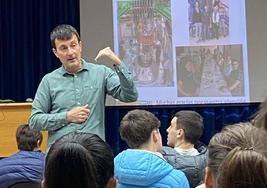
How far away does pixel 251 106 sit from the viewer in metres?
5.27

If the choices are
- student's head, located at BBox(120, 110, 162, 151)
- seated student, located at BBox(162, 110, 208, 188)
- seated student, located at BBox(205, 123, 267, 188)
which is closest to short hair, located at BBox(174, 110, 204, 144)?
seated student, located at BBox(162, 110, 208, 188)

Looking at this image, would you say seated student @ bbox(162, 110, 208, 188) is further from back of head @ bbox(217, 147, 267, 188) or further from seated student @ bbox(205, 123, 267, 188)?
back of head @ bbox(217, 147, 267, 188)

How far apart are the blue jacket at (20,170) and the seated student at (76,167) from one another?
1.19 metres

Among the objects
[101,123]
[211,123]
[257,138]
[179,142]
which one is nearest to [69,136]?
[257,138]

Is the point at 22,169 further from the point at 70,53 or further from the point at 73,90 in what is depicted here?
the point at 70,53

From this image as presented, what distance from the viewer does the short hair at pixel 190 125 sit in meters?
2.87

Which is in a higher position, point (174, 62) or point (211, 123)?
point (174, 62)

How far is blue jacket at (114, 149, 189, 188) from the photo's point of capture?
2.11 meters

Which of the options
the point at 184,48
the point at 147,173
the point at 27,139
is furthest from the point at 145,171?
the point at 184,48

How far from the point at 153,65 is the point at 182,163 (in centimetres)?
282

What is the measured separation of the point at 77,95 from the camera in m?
2.48

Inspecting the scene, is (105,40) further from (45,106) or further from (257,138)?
(257,138)

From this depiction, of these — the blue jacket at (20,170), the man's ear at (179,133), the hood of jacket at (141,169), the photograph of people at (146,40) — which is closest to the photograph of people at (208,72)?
the photograph of people at (146,40)

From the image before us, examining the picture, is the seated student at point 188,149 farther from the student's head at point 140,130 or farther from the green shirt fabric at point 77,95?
the green shirt fabric at point 77,95
